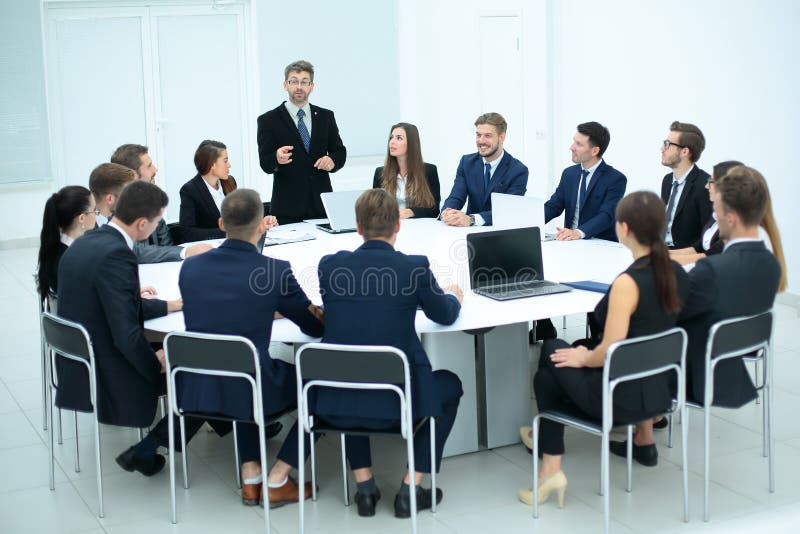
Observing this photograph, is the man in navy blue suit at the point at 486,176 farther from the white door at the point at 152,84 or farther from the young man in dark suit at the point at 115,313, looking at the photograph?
the white door at the point at 152,84

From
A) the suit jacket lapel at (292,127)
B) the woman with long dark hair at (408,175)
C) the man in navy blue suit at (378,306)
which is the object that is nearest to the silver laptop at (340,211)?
the woman with long dark hair at (408,175)

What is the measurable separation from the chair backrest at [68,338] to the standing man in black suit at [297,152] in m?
2.69

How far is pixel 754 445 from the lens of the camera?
396 cm

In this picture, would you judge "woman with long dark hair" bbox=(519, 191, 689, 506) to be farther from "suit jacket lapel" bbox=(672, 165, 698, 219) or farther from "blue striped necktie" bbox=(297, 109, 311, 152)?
"blue striped necktie" bbox=(297, 109, 311, 152)

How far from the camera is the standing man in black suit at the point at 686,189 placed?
4707 mm

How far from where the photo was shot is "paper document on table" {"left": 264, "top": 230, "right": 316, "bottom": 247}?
16.4 ft

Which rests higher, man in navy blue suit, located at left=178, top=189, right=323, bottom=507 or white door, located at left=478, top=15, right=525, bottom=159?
white door, located at left=478, top=15, right=525, bottom=159

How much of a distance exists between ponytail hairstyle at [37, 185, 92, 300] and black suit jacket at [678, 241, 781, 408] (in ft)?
7.88

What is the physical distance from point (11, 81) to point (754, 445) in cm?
725

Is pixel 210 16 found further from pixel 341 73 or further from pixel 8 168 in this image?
pixel 8 168

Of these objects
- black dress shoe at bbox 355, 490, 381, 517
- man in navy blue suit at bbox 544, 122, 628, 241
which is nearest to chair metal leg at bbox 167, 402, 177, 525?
black dress shoe at bbox 355, 490, 381, 517

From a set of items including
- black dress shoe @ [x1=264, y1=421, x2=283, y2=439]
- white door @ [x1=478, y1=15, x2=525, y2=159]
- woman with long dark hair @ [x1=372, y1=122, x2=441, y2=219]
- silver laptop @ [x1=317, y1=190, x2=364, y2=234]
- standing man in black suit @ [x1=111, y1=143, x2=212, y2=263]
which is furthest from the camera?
white door @ [x1=478, y1=15, x2=525, y2=159]

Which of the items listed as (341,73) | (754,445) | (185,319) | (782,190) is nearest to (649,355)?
(754,445)

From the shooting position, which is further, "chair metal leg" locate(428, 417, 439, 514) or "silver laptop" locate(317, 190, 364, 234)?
"silver laptop" locate(317, 190, 364, 234)
